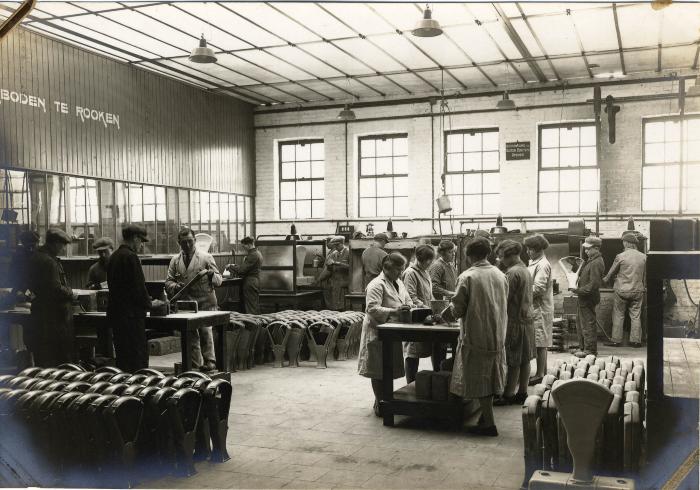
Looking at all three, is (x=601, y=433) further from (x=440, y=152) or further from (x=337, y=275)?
(x=440, y=152)

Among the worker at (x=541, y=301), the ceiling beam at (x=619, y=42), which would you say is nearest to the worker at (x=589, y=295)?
the worker at (x=541, y=301)

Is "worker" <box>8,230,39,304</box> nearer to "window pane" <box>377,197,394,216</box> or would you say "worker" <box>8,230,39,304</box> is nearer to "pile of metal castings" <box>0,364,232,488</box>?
"pile of metal castings" <box>0,364,232,488</box>

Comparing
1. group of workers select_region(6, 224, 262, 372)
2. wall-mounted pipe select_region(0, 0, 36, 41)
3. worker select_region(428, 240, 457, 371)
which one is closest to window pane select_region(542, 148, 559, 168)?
worker select_region(428, 240, 457, 371)

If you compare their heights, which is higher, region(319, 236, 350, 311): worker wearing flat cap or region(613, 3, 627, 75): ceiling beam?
region(613, 3, 627, 75): ceiling beam

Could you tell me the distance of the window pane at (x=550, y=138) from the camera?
14.0 meters

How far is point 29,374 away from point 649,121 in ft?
39.5

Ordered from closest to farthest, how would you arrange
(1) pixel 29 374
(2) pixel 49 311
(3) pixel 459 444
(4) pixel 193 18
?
(1) pixel 29 374 < (3) pixel 459 444 < (2) pixel 49 311 < (4) pixel 193 18

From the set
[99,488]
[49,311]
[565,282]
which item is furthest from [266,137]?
[99,488]

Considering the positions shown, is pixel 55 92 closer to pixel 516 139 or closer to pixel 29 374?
pixel 29 374

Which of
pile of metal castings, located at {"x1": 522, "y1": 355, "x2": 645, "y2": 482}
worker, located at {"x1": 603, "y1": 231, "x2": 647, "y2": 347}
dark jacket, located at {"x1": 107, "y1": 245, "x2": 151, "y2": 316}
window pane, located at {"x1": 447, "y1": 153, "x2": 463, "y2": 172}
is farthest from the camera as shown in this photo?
window pane, located at {"x1": 447, "y1": 153, "x2": 463, "y2": 172}

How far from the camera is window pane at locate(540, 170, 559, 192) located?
13.9 metres

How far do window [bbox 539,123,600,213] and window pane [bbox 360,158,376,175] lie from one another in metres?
3.66

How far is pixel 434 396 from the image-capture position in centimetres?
602

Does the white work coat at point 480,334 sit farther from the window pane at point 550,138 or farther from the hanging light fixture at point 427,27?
the window pane at point 550,138
